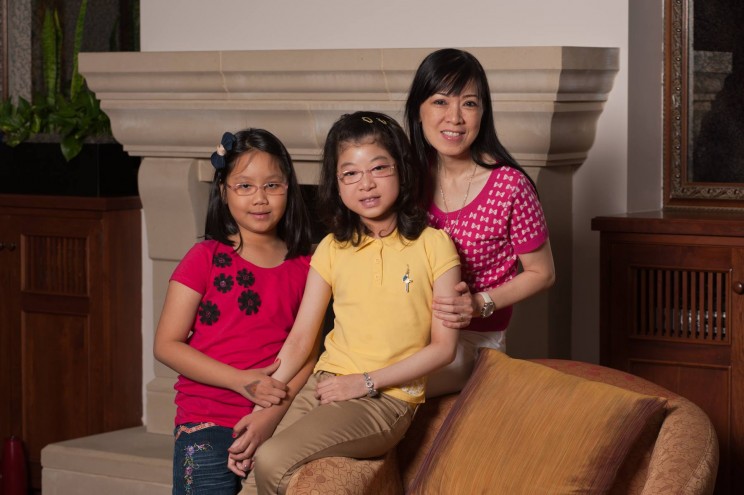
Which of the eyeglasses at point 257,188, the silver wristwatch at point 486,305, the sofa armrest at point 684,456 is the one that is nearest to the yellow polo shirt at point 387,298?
the silver wristwatch at point 486,305

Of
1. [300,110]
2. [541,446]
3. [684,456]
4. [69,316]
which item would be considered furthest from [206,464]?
[69,316]

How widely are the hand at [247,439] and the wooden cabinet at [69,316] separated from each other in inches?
67.2

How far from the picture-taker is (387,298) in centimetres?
246

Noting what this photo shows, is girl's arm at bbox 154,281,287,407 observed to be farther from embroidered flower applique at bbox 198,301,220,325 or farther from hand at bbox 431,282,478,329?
hand at bbox 431,282,478,329

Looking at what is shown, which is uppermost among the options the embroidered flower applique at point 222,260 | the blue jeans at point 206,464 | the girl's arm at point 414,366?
the embroidered flower applique at point 222,260

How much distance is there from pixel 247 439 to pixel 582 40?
1.59 meters

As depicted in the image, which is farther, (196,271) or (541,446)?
(196,271)

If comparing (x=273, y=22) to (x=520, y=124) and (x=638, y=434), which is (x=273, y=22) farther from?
(x=638, y=434)

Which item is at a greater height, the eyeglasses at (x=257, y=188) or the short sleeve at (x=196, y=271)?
the eyeglasses at (x=257, y=188)

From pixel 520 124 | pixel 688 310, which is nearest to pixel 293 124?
pixel 520 124

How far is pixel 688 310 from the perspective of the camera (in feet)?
10.7

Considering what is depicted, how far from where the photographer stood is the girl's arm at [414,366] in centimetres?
243

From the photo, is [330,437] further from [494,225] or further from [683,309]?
[683,309]

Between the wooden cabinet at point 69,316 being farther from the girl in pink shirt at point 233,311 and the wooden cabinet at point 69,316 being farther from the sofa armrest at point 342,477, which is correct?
the sofa armrest at point 342,477
